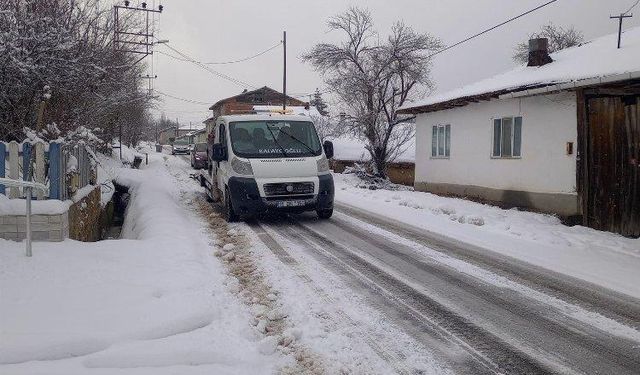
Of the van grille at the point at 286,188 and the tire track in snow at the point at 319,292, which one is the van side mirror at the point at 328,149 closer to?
the van grille at the point at 286,188

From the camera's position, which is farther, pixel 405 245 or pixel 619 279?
pixel 405 245

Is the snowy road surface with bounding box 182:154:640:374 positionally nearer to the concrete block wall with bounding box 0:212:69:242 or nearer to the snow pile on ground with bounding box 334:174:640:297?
the snow pile on ground with bounding box 334:174:640:297

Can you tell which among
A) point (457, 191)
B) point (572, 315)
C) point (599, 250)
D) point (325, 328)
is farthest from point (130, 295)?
point (457, 191)

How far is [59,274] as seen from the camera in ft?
16.3

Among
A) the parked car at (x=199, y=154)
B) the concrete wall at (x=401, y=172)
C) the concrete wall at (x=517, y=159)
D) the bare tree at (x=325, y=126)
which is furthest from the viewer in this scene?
the bare tree at (x=325, y=126)

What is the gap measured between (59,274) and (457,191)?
1314 cm

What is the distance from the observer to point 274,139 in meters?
10.4

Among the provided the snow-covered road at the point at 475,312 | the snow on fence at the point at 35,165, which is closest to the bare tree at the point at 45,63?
the snow on fence at the point at 35,165

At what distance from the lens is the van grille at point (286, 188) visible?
9656mm

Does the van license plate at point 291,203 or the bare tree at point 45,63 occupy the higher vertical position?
the bare tree at point 45,63

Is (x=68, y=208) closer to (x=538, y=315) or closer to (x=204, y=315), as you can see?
(x=204, y=315)

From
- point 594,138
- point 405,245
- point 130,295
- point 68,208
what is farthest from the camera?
point 594,138

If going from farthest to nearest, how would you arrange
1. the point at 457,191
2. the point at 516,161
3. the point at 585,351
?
the point at 457,191
the point at 516,161
the point at 585,351

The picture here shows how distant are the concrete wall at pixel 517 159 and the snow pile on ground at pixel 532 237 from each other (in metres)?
0.58
